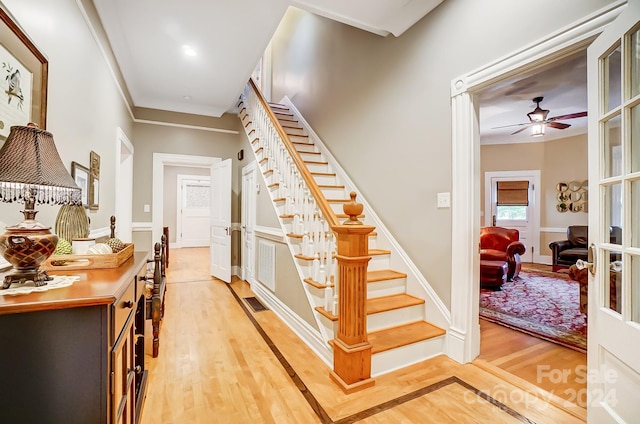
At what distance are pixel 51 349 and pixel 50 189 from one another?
0.49 metres

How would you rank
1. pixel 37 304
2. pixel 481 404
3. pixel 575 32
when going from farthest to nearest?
pixel 481 404, pixel 575 32, pixel 37 304

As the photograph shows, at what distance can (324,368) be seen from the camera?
2.16 metres

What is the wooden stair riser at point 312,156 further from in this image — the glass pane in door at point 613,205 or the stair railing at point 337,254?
the glass pane in door at point 613,205

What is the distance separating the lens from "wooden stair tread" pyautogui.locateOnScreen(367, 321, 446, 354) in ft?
6.97

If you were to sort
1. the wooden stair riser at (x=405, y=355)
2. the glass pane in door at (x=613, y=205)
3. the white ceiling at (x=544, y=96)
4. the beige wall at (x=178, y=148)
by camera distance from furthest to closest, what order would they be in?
1. the beige wall at (x=178, y=148)
2. the white ceiling at (x=544, y=96)
3. the wooden stair riser at (x=405, y=355)
4. the glass pane in door at (x=613, y=205)

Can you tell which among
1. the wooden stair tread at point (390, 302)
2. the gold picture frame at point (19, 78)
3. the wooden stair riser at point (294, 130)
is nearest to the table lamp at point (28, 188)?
the gold picture frame at point (19, 78)

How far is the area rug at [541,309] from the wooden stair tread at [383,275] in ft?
3.70

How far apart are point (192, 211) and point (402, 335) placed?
866cm

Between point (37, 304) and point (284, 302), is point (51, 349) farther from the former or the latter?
point (284, 302)

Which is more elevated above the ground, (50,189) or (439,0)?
(439,0)

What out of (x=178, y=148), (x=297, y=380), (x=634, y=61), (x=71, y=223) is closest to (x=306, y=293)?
(x=297, y=380)

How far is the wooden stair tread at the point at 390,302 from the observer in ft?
7.84

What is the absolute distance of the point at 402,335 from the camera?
229 cm

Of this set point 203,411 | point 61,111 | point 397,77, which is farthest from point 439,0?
point 203,411
